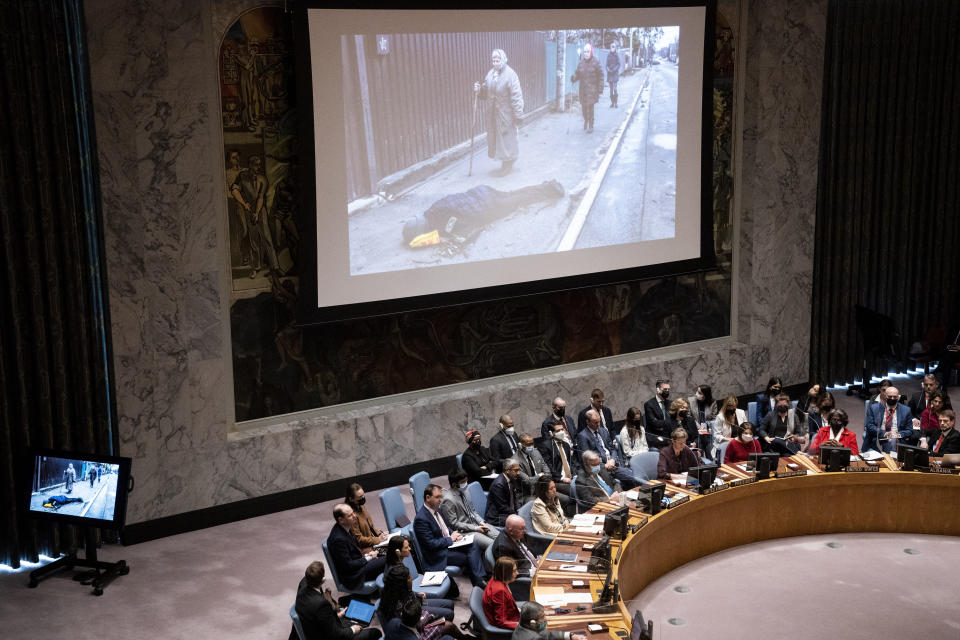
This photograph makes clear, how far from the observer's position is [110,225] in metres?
9.74

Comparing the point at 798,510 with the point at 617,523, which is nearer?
the point at 617,523

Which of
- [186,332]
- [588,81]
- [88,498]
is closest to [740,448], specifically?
[588,81]

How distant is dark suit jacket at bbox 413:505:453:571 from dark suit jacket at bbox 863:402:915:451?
18.1 ft

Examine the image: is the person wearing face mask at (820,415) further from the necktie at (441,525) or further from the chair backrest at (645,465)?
the necktie at (441,525)

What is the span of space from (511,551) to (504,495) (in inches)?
54.8

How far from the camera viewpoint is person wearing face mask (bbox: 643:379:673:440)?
1199 cm

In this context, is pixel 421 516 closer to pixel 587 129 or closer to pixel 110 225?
pixel 110 225

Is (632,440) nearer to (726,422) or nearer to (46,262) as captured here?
(726,422)

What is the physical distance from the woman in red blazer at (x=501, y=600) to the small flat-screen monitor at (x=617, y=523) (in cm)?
120

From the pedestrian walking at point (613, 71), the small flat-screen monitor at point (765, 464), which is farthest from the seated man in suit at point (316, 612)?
the pedestrian walking at point (613, 71)

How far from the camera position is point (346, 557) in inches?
330

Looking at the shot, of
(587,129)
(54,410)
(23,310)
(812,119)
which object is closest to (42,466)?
(54,410)

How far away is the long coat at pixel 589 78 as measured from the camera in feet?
40.3

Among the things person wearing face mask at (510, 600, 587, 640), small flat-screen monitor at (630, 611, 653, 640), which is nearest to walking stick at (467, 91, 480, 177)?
person wearing face mask at (510, 600, 587, 640)
